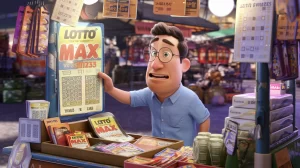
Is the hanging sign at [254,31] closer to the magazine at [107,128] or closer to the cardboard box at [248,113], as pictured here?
the cardboard box at [248,113]

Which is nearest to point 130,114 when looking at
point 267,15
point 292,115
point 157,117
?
point 157,117

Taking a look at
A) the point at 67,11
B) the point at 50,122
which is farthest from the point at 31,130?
the point at 67,11

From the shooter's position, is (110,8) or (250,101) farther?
(110,8)

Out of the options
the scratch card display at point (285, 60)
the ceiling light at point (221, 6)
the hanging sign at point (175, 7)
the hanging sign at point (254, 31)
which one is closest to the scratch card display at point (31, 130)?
the hanging sign at point (175, 7)

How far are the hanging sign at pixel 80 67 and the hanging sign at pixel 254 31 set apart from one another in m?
1.44

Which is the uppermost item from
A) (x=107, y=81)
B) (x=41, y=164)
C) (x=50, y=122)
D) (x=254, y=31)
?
(x=254, y=31)

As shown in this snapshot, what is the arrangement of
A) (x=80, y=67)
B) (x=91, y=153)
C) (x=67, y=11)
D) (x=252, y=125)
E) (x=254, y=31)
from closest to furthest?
(x=254, y=31) → (x=252, y=125) → (x=91, y=153) → (x=67, y=11) → (x=80, y=67)

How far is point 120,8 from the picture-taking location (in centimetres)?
317

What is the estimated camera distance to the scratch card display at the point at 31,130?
2.86 meters

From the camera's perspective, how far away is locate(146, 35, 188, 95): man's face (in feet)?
10.7

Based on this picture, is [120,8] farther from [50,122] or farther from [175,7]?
[50,122]

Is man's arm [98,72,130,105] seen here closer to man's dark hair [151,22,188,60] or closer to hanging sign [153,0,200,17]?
man's dark hair [151,22,188,60]

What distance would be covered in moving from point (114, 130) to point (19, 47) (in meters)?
0.94

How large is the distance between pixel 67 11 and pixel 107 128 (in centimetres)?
95
